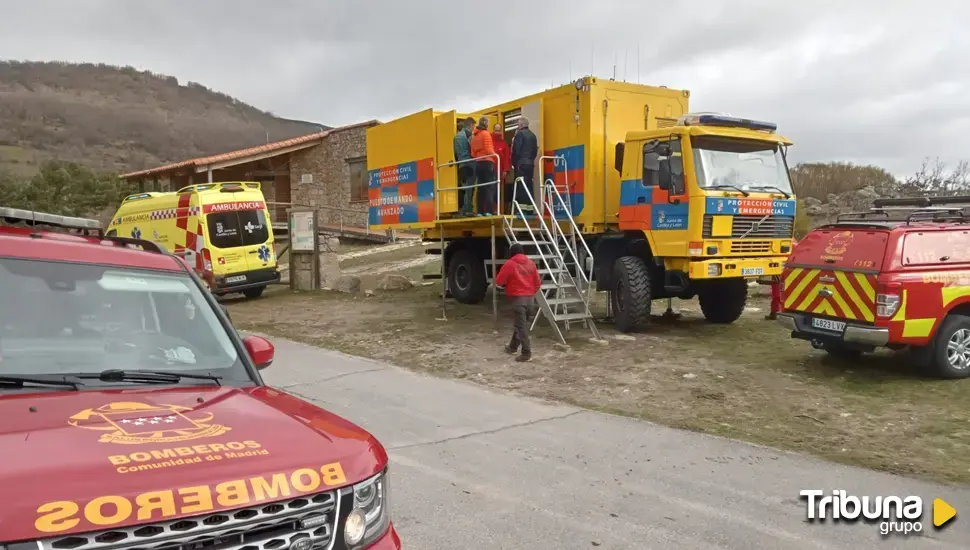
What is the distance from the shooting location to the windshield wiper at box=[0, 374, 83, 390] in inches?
110

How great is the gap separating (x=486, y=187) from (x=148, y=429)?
10.8m

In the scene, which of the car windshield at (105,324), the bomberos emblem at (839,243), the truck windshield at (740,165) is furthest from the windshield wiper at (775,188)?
the car windshield at (105,324)

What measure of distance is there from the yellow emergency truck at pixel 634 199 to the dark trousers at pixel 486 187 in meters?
0.14

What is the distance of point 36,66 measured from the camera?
79938 mm

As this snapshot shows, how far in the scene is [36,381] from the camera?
2.82 metres

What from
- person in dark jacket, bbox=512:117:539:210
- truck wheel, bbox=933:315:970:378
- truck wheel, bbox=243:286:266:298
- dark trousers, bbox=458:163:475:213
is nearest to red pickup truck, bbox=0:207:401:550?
truck wheel, bbox=933:315:970:378

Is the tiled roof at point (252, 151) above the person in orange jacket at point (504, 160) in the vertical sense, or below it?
above

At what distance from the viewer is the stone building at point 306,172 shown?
27.1 meters

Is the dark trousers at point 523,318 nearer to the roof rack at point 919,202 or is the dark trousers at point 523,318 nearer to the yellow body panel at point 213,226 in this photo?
the roof rack at point 919,202

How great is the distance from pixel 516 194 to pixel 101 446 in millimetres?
11145

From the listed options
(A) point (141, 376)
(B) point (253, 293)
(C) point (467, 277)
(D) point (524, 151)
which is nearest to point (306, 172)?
(B) point (253, 293)

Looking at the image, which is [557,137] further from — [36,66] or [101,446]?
[36,66]

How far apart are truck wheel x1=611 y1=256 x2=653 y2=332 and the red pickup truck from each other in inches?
317

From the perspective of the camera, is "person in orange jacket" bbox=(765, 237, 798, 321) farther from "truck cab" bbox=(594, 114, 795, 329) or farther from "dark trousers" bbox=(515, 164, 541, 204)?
"dark trousers" bbox=(515, 164, 541, 204)
